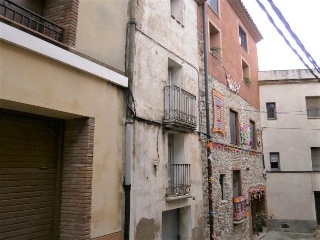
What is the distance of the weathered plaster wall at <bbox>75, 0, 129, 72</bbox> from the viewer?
597 cm

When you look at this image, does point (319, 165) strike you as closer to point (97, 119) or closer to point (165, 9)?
point (165, 9)

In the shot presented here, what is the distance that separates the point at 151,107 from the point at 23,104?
142 inches

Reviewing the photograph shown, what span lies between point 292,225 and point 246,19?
12223 millimetres

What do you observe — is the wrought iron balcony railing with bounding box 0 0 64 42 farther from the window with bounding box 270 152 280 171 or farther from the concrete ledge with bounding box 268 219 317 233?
the concrete ledge with bounding box 268 219 317 233

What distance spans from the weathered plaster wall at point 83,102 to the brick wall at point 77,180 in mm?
157

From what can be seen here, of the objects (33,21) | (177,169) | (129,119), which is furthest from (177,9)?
(33,21)

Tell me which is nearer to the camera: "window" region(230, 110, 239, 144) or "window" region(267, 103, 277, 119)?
"window" region(230, 110, 239, 144)

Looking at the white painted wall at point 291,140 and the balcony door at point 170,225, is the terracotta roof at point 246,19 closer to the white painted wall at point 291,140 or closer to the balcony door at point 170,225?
Result: the white painted wall at point 291,140

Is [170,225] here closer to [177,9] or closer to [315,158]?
[177,9]

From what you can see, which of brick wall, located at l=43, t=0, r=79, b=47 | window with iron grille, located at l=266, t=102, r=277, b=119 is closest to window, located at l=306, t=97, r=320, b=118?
window with iron grille, located at l=266, t=102, r=277, b=119

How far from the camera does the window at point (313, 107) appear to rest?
64.8 feet

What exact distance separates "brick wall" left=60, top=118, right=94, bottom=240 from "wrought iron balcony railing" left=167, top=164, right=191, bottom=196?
125 inches

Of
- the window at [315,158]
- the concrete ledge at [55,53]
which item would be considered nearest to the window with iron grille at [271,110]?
the window at [315,158]

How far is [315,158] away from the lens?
63.5ft
